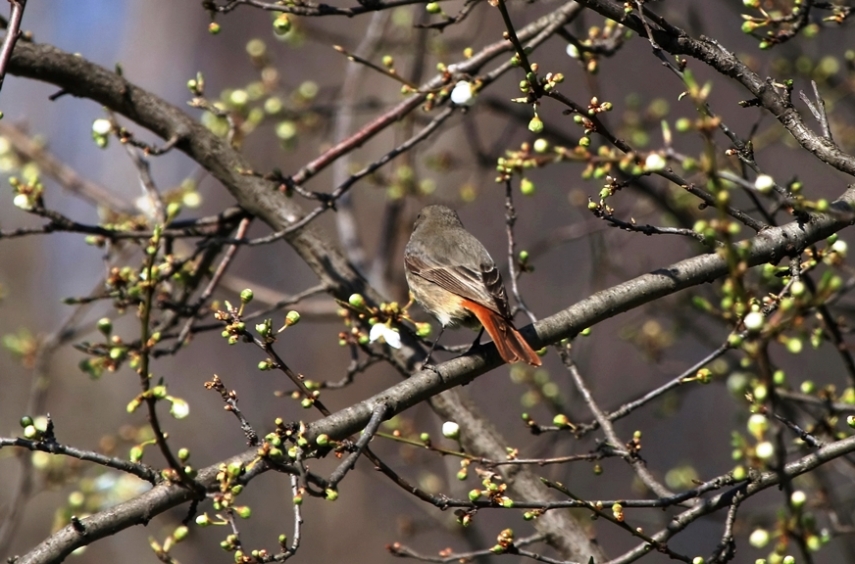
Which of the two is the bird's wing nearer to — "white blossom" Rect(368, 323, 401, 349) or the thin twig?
"white blossom" Rect(368, 323, 401, 349)

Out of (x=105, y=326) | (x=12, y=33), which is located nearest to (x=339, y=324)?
(x=105, y=326)

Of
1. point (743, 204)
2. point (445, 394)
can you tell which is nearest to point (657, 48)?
point (445, 394)

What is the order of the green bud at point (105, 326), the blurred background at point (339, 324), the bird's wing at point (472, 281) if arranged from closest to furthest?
the green bud at point (105, 326) < the bird's wing at point (472, 281) < the blurred background at point (339, 324)

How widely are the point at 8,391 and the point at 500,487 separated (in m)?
9.53

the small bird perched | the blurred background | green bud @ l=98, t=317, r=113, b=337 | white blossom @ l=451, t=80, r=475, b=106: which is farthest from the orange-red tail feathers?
the blurred background

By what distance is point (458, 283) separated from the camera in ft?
14.0

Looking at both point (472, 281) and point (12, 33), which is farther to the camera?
point (472, 281)

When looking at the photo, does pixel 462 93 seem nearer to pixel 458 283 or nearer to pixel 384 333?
pixel 384 333

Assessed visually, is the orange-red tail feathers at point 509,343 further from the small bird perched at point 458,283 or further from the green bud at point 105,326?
the green bud at point 105,326

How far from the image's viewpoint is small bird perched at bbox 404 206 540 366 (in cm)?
352

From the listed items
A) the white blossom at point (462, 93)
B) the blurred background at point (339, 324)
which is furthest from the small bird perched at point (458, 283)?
the blurred background at point (339, 324)

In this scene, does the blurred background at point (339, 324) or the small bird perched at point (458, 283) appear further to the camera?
the blurred background at point (339, 324)

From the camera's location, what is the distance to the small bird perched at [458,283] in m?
3.52

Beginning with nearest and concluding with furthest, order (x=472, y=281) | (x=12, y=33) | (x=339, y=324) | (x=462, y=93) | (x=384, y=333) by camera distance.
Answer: (x=12, y=33), (x=384, y=333), (x=462, y=93), (x=472, y=281), (x=339, y=324)
